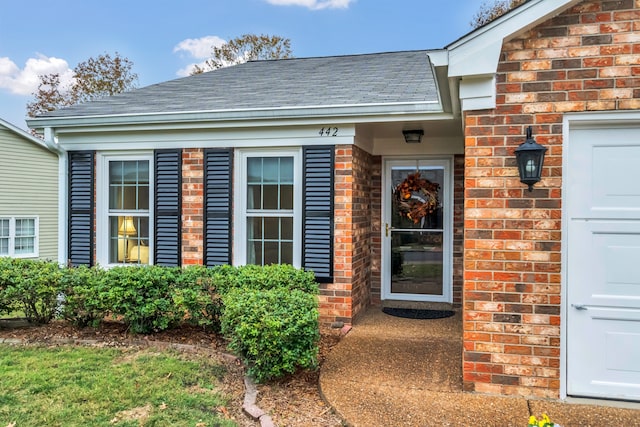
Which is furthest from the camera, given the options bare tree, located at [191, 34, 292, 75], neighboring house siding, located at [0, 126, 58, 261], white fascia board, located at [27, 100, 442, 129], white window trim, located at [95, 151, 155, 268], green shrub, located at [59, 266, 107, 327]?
bare tree, located at [191, 34, 292, 75]

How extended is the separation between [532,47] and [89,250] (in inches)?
232

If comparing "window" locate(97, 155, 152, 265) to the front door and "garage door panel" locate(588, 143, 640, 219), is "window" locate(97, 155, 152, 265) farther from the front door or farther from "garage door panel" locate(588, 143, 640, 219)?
"garage door panel" locate(588, 143, 640, 219)

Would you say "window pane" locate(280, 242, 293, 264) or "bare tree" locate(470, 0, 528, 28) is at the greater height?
"bare tree" locate(470, 0, 528, 28)

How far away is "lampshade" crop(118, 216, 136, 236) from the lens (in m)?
6.45

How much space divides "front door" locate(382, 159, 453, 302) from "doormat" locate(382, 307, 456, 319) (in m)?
0.42

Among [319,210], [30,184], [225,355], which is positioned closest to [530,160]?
[319,210]

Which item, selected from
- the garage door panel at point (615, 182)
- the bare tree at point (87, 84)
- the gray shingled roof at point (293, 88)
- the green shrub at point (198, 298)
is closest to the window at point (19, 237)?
the gray shingled roof at point (293, 88)

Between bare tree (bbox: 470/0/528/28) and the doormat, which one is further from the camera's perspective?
bare tree (bbox: 470/0/528/28)

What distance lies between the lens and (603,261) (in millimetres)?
3373

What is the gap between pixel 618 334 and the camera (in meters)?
3.36

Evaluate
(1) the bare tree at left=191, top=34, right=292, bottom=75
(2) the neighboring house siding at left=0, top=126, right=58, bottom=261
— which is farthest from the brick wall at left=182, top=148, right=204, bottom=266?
(1) the bare tree at left=191, top=34, right=292, bottom=75

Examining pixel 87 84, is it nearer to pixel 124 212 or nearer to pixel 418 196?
pixel 124 212

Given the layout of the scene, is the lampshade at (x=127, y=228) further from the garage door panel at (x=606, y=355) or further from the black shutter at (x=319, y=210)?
the garage door panel at (x=606, y=355)

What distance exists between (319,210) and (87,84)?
2167cm
